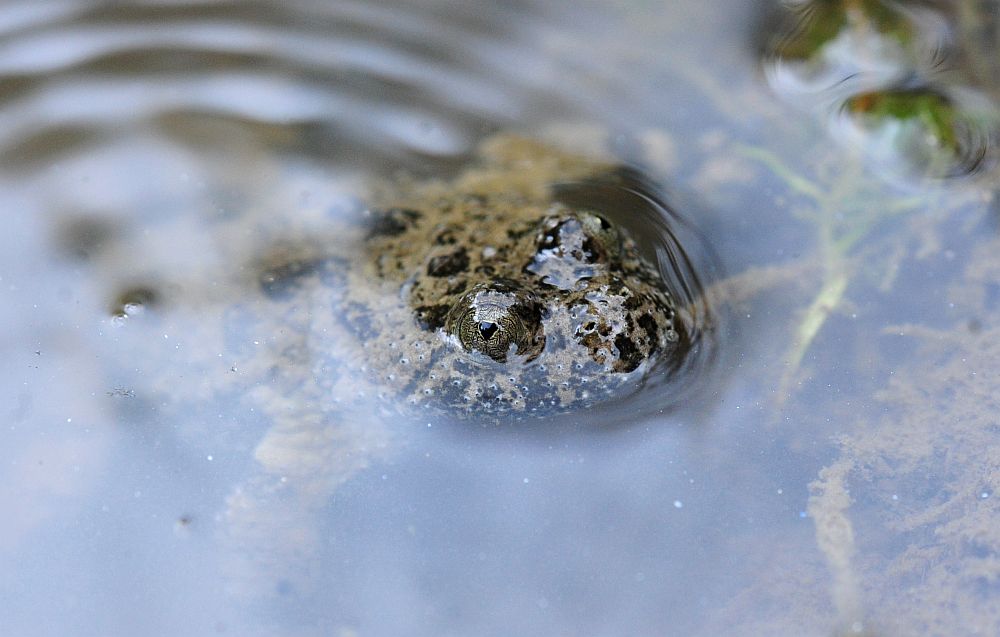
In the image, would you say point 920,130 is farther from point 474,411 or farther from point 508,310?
point 474,411

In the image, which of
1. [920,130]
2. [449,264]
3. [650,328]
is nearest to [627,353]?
[650,328]

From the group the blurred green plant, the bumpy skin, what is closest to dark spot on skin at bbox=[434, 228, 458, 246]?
the bumpy skin

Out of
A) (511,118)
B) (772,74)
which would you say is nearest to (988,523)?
(772,74)

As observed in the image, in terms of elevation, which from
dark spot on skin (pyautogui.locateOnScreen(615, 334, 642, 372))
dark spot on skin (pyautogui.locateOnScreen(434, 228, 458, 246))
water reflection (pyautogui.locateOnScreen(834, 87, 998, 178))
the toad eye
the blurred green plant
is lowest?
the toad eye

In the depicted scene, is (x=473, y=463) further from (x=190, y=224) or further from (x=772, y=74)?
(x=772, y=74)

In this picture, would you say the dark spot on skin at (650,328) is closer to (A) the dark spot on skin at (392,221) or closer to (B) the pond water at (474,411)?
(B) the pond water at (474,411)

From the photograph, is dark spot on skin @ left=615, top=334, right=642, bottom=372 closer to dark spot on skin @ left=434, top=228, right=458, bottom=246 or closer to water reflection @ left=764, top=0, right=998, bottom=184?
dark spot on skin @ left=434, top=228, right=458, bottom=246
